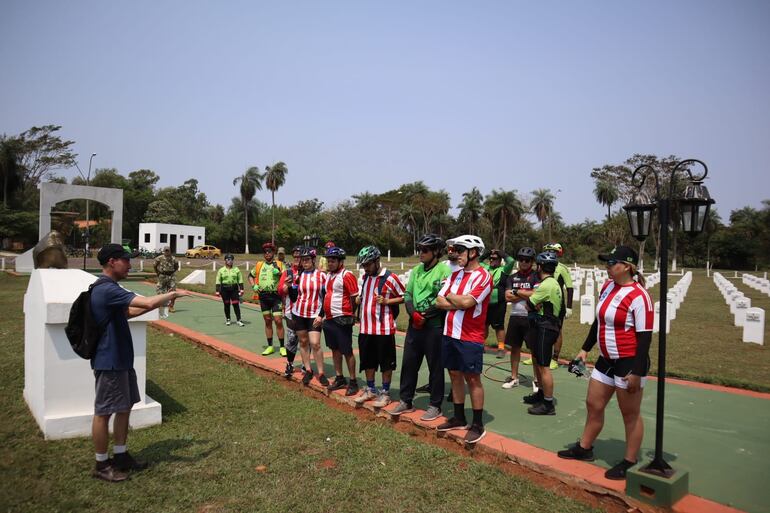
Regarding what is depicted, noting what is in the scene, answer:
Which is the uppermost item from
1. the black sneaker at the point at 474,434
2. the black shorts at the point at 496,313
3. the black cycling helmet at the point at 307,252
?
the black cycling helmet at the point at 307,252

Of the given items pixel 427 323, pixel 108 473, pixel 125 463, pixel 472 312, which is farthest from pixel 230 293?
pixel 472 312

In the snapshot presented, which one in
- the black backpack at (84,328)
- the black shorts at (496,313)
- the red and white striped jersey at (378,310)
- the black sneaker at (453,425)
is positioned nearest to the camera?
the black backpack at (84,328)

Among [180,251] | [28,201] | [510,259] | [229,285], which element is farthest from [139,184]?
[510,259]

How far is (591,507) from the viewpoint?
3518 mm

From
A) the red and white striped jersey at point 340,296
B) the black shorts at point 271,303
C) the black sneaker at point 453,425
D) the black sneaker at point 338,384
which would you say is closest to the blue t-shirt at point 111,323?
the red and white striped jersey at point 340,296

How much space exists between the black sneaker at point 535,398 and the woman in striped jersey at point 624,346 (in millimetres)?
1576

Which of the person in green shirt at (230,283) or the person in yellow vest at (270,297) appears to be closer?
the person in yellow vest at (270,297)

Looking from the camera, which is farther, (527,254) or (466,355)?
(527,254)

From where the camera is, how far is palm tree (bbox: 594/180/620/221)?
54594 millimetres

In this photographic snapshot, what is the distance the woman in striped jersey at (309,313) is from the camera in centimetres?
628

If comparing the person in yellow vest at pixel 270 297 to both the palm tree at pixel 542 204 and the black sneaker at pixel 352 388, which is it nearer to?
the black sneaker at pixel 352 388

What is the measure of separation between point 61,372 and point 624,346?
502 centimetres

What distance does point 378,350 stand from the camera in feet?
18.3

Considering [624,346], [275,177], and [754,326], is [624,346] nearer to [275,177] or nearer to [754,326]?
[754,326]
